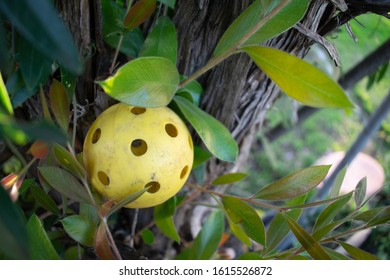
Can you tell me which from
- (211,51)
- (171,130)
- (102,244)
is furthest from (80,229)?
(211,51)

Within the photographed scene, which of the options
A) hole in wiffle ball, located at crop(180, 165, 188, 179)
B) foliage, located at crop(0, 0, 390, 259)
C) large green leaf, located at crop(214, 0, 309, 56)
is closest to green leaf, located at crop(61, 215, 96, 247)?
foliage, located at crop(0, 0, 390, 259)

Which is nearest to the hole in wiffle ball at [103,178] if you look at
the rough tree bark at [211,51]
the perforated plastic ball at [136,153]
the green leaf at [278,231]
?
the perforated plastic ball at [136,153]

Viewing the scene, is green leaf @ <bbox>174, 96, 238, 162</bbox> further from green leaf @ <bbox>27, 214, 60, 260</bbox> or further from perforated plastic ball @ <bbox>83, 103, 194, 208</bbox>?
green leaf @ <bbox>27, 214, 60, 260</bbox>

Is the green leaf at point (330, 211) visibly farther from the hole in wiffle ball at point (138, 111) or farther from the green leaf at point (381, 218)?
the hole in wiffle ball at point (138, 111)

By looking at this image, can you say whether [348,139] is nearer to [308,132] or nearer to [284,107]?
[308,132]

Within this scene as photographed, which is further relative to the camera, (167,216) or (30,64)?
(167,216)

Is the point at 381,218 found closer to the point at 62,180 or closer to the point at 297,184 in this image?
the point at 297,184

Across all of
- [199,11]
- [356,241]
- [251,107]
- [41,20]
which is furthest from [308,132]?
[41,20]
